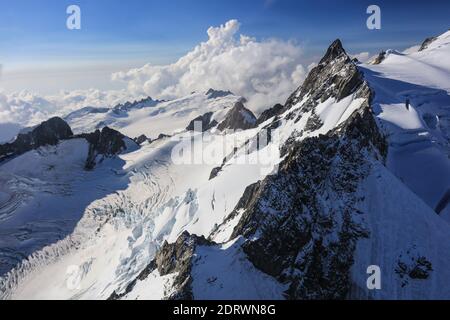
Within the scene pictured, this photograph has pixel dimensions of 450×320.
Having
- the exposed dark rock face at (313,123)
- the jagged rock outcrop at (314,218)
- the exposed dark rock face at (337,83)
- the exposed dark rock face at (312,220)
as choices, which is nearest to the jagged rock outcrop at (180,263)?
the jagged rock outcrop at (314,218)

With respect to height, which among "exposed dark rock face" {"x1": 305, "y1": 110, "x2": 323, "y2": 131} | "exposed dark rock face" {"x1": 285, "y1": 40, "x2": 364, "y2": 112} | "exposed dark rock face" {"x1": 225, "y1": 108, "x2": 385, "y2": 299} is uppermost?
"exposed dark rock face" {"x1": 285, "y1": 40, "x2": 364, "y2": 112}

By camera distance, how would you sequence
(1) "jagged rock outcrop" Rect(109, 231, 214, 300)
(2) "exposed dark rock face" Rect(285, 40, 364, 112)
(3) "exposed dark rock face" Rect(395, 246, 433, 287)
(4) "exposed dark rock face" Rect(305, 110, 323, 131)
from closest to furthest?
(1) "jagged rock outcrop" Rect(109, 231, 214, 300) → (3) "exposed dark rock face" Rect(395, 246, 433, 287) → (4) "exposed dark rock face" Rect(305, 110, 323, 131) → (2) "exposed dark rock face" Rect(285, 40, 364, 112)

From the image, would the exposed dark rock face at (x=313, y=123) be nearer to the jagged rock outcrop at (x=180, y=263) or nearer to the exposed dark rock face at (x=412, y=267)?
the exposed dark rock face at (x=412, y=267)

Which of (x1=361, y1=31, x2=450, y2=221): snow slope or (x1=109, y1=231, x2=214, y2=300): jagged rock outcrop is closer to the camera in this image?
(x1=109, y1=231, x2=214, y2=300): jagged rock outcrop

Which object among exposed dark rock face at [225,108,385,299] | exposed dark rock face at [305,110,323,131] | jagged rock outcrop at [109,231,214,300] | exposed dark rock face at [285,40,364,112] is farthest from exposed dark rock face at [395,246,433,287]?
exposed dark rock face at [285,40,364,112]

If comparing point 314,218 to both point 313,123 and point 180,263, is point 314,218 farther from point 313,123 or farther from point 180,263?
point 313,123

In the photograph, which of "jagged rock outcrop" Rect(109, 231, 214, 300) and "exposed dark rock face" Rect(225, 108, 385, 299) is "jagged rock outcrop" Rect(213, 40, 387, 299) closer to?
"exposed dark rock face" Rect(225, 108, 385, 299)

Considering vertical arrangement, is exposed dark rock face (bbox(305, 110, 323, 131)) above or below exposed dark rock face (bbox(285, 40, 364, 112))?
below

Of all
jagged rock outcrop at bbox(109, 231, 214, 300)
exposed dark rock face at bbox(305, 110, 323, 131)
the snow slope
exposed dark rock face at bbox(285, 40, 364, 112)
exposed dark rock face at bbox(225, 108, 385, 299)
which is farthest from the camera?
exposed dark rock face at bbox(285, 40, 364, 112)

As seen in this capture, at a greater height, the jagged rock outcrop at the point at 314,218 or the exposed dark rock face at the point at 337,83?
the exposed dark rock face at the point at 337,83

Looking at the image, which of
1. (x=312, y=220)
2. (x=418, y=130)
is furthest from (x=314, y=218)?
(x=418, y=130)

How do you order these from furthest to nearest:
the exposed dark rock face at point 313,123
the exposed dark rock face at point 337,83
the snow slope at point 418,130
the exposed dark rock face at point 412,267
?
1. the exposed dark rock face at point 337,83
2. the exposed dark rock face at point 313,123
3. the snow slope at point 418,130
4. the exposed dark rock face at point 412,267
